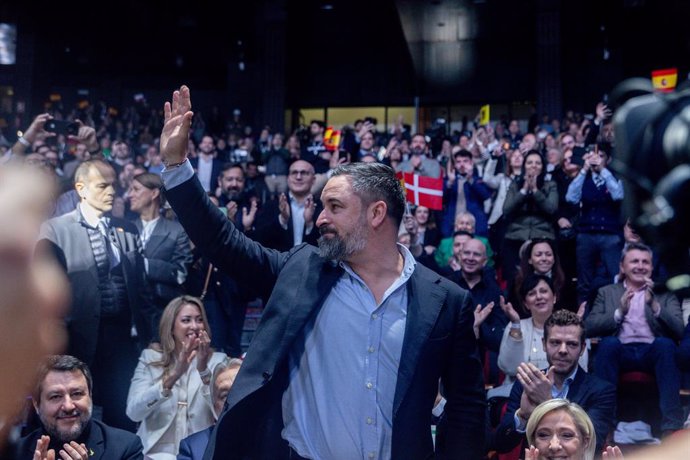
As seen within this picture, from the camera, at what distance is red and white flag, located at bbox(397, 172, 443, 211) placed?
8945 millimetres

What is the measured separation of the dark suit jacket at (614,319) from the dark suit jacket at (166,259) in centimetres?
281

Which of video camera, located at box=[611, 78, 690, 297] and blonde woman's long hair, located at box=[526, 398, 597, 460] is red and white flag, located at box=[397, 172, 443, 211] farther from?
video camera, located at box=[611, 78, 690, 297]

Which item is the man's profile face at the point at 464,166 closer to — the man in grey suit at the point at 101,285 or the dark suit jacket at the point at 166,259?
the dark suit jacket at the point at 166,259

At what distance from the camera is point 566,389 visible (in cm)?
552

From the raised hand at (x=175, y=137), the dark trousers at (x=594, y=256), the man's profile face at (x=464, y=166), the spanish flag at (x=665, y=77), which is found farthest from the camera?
the spanish flag at (x=665, y=77)

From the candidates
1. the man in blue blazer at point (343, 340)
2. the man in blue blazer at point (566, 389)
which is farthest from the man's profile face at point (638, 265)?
the man in blue blazer at point (343, 340)

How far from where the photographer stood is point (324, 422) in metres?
3.30

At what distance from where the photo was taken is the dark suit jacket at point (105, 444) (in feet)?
15.5

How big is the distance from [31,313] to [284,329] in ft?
6.90

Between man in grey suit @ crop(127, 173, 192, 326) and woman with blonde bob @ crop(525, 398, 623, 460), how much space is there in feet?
9.51

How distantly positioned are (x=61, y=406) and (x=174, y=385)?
41.7 inches

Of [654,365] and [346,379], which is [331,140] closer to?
[654,365]

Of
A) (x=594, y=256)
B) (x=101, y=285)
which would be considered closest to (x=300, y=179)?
(x=101, y=285)

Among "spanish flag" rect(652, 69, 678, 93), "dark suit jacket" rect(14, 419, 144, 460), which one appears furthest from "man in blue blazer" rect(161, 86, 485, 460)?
"spanish flag" rect(652, 69, 678, 93)
